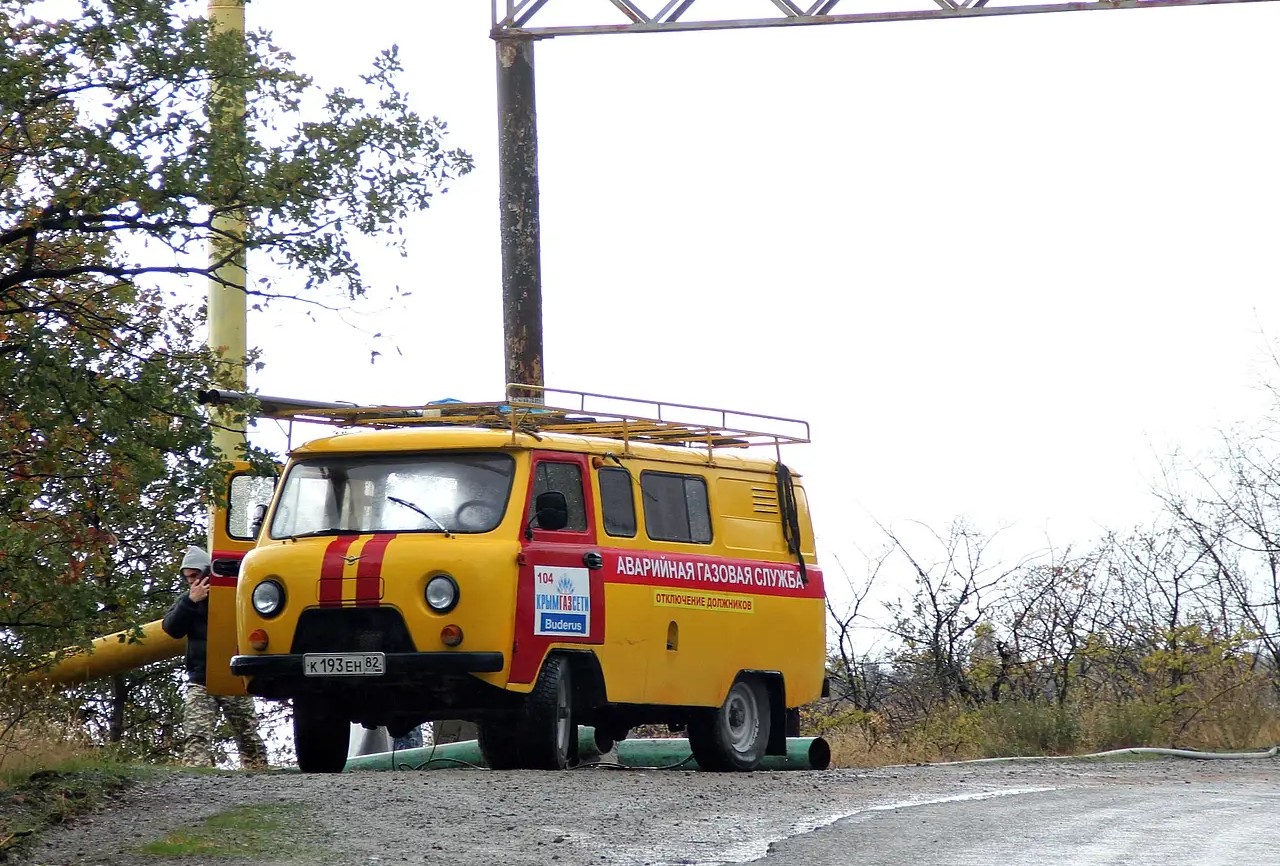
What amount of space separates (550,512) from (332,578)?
1534mm

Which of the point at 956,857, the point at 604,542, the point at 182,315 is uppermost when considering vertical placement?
the point at 182,315

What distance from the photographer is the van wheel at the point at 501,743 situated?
14188 millimetres

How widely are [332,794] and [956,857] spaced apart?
3762mm

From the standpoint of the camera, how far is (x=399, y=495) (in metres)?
14.2

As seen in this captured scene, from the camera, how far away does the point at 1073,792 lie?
13.5 meters

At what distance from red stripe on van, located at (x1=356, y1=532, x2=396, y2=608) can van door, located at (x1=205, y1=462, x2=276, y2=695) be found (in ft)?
4.41

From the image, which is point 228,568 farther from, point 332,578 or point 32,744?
point 32,744

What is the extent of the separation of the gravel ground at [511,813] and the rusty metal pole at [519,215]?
495 centimetres

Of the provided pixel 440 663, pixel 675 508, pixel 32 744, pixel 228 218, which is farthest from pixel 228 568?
pixel 228 218

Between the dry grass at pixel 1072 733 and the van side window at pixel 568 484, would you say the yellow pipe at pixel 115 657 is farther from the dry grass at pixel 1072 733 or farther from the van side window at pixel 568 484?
the dry grass at pixel 1072 733

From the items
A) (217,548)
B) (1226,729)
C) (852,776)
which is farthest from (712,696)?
(1226,729)

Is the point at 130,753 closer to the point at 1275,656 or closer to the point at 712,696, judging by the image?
the point at 712,696

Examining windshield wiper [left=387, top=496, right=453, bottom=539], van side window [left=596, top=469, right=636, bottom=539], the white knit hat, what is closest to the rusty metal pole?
van side window [left=596, top=469, right=636, bottom=539]

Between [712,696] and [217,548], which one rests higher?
[217,548]
